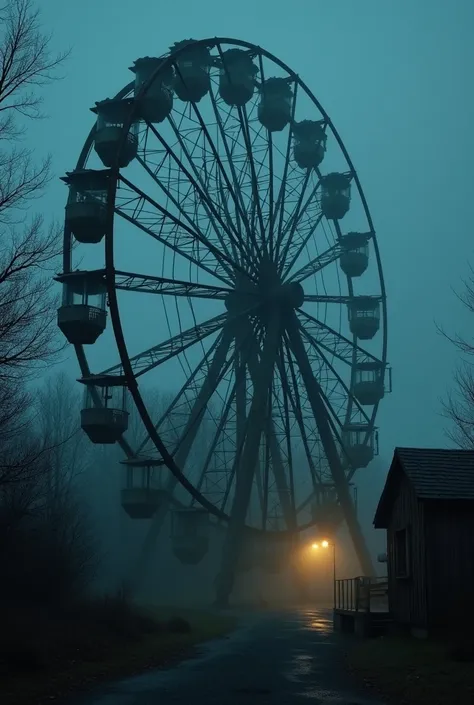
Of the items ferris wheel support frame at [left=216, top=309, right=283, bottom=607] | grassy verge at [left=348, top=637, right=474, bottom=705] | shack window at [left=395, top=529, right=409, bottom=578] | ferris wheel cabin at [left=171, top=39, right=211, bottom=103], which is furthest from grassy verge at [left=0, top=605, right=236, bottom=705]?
ferris wheel cabin at [left=171, top=39, right=211, bottom=103]

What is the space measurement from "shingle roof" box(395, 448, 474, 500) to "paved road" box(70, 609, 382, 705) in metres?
4.32

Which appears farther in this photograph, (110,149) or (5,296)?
(110,149)

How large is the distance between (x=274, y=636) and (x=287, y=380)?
13620mm

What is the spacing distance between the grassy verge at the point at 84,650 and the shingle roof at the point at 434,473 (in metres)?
6.54

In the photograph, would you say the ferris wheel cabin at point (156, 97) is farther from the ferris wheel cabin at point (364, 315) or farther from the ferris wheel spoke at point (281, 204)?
the ferris wheel cabin at point (364, 315)

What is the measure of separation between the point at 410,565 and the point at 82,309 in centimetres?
1315

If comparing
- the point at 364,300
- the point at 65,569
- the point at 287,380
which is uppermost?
the point at 364,300

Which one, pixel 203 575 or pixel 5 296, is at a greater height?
pixel 5 296

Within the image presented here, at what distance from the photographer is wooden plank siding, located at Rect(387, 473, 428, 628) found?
21.8 meters

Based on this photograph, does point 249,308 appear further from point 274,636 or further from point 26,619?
point 26,619

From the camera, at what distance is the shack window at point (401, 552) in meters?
24.0

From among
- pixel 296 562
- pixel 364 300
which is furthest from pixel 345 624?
pixel 296 562

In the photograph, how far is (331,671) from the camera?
17.9 m

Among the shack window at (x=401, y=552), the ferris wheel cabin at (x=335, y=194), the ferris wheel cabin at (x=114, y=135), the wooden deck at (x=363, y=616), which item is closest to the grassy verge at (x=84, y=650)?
the wooden deck at (x=363, y=616)
